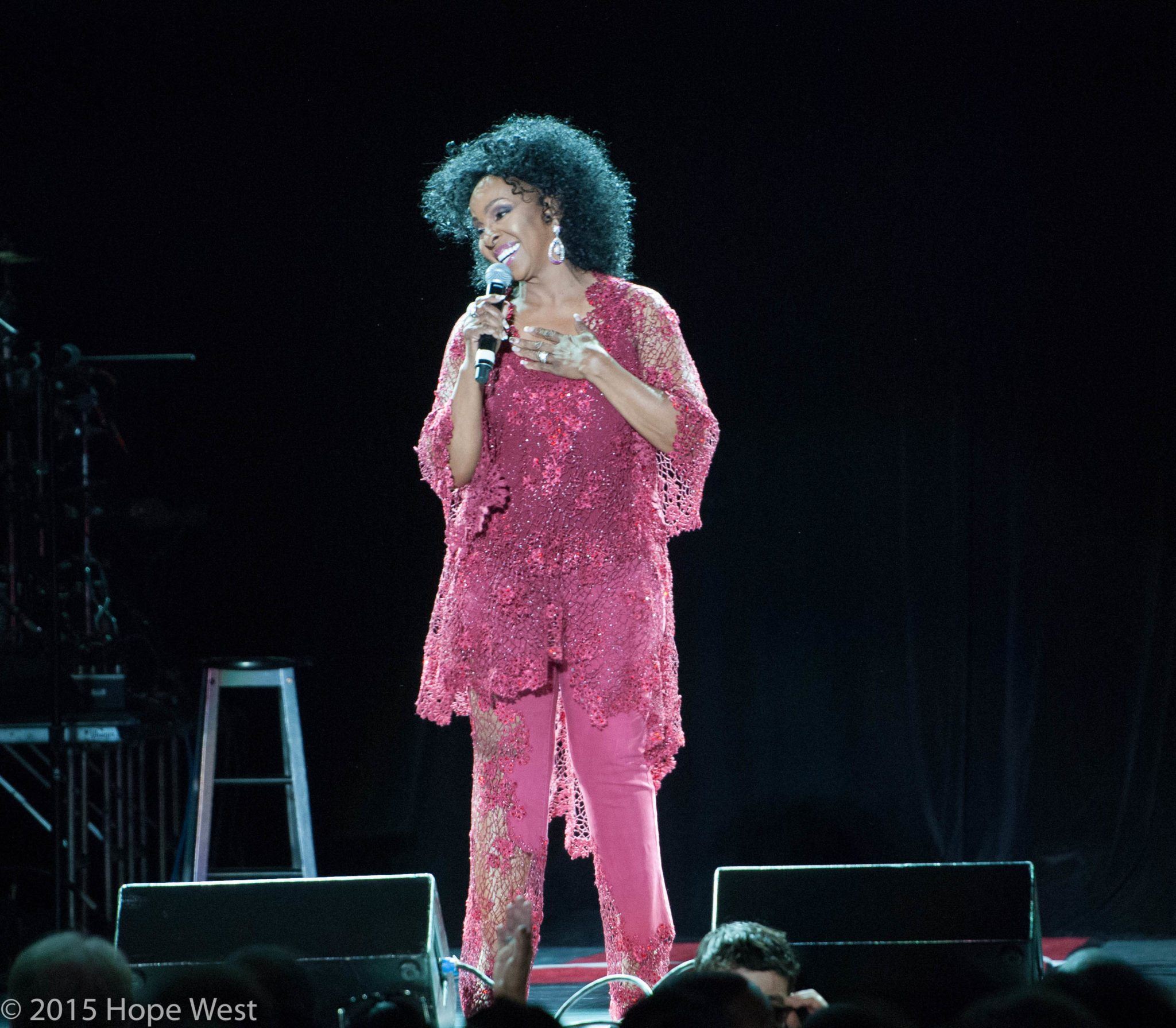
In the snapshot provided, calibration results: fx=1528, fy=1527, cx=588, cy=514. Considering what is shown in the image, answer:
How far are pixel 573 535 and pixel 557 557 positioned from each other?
0.05 m

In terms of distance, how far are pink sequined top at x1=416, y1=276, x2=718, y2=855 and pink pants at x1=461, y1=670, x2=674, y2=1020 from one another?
0.06 metres

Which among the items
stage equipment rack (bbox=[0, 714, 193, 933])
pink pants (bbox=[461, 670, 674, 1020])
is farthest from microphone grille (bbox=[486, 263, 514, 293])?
stage equipment rack (bbox=[0, 714, 193, 933])

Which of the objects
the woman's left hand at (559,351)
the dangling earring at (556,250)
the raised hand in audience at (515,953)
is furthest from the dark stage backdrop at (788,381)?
the raised hand in audience at (515,953)

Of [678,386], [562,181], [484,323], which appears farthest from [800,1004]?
[562,181]

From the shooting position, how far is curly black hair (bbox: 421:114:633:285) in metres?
3.00

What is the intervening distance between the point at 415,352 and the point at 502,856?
6.97 feet

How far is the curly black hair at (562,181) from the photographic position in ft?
9.83

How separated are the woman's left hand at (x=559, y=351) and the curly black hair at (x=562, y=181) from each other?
0.89ft

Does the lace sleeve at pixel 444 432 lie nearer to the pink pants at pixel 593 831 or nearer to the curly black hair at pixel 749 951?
the pink pants at pixel 593 831

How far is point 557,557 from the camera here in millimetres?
2910

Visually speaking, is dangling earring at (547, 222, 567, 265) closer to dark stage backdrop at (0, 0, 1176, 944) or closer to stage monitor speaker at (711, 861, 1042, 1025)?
stage monitor speaker at (711, 861, 1042, 1025)

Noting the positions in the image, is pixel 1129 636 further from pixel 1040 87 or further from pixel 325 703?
pixel 325 703

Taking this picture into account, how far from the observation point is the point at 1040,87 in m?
4.51

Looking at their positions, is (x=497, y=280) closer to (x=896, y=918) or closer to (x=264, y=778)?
(x=896, y=918)
